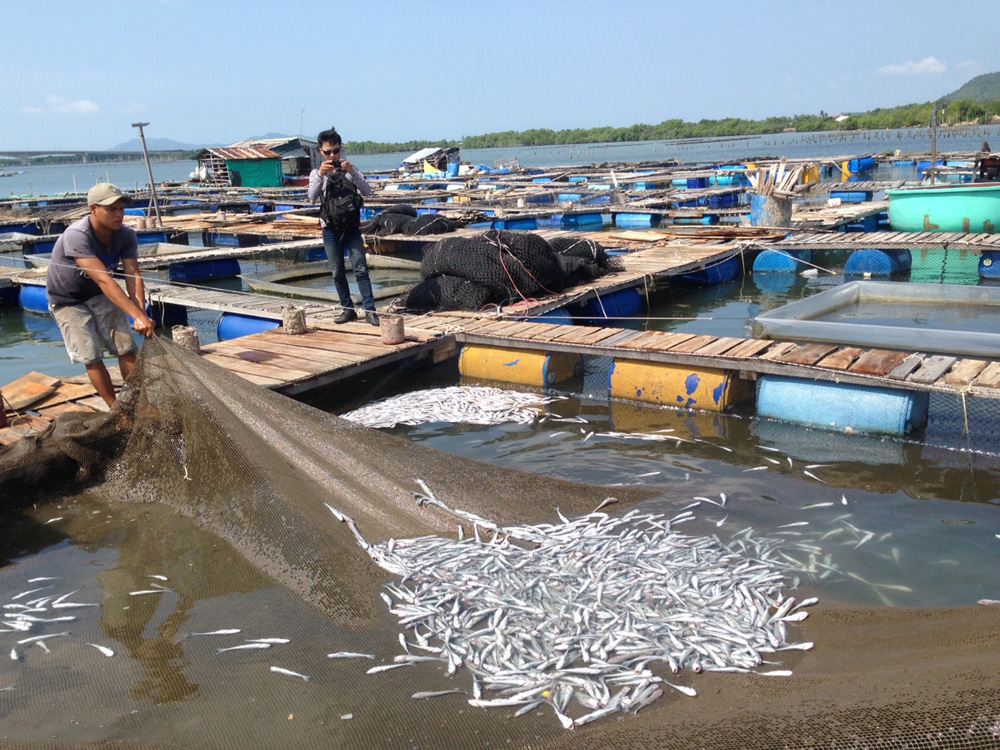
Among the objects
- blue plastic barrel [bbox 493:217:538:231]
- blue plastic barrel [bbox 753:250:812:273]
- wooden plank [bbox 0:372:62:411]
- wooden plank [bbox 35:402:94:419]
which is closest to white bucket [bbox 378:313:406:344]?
wooden plank [bbox 35:402:94:419]

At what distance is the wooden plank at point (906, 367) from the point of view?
7.21 m

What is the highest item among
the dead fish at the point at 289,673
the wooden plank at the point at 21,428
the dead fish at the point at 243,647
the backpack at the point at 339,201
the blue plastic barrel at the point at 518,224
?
the backpack at the point at 339,201

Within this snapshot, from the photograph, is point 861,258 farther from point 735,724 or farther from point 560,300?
point 735,724

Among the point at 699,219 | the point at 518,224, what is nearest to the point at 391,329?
the point at 518,224

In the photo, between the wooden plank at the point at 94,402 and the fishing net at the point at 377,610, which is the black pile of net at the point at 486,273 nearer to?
the wooden plank at the point at 94,402

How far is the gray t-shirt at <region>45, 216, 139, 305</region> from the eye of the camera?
6.44m

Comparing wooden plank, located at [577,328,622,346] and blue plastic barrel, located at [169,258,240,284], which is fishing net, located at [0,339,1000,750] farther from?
blue plastic barrel, located at [169,258,240,284]

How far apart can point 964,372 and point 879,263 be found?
9736 millimetres

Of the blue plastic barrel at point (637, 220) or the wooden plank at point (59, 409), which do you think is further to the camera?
the blue plastic barrel at point (637, 220)

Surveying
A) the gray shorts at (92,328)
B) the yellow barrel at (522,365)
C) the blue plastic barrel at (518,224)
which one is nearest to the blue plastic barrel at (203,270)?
the blue plastic barrel at (518,224)

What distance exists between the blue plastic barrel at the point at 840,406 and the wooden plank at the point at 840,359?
0.73ft

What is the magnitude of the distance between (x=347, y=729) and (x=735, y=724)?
1.63 metres

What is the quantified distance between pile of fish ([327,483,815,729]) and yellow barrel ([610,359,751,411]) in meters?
3.53

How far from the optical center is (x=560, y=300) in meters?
12.0
